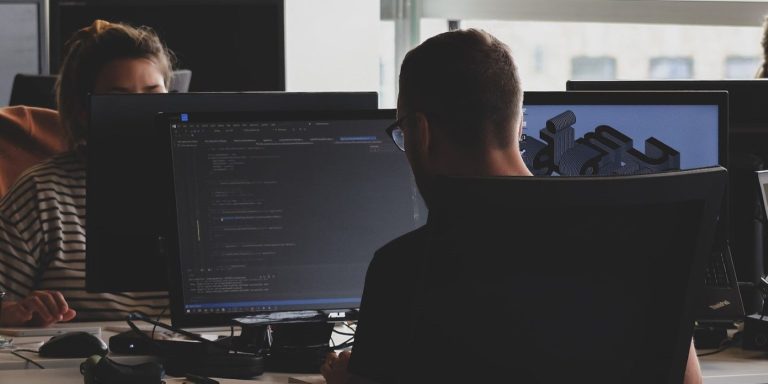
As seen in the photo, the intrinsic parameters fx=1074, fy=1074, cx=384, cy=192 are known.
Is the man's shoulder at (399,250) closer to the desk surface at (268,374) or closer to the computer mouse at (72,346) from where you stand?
the desk surface at (268,374)

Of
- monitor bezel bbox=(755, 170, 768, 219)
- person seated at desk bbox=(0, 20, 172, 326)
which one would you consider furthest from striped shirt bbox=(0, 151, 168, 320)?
monitor bezel bbox=(755, 170, 768, 219)

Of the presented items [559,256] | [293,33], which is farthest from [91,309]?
[293,33]

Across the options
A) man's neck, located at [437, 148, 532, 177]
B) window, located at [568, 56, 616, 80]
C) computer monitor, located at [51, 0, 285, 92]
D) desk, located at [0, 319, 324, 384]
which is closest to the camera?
man's neck, located at [437, 148, 532, 177]

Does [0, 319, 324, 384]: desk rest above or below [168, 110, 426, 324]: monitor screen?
below

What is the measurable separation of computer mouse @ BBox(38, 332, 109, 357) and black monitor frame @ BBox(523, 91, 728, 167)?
85 centimetres

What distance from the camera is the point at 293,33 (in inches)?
183

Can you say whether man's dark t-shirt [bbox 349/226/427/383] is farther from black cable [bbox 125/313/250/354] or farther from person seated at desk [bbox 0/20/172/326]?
person seated at desk [bbox 0/20/172/326]

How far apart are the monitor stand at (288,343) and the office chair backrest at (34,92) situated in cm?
180

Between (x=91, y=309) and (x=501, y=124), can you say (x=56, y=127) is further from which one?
(x=501, y=124)

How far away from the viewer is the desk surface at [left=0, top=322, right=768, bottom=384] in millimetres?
1698

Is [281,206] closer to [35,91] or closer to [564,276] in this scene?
[564,276]

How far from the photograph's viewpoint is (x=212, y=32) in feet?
13.6

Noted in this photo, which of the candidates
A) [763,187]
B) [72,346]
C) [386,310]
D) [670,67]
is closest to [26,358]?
[72,346]

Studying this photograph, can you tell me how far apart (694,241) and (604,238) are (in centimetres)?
12
